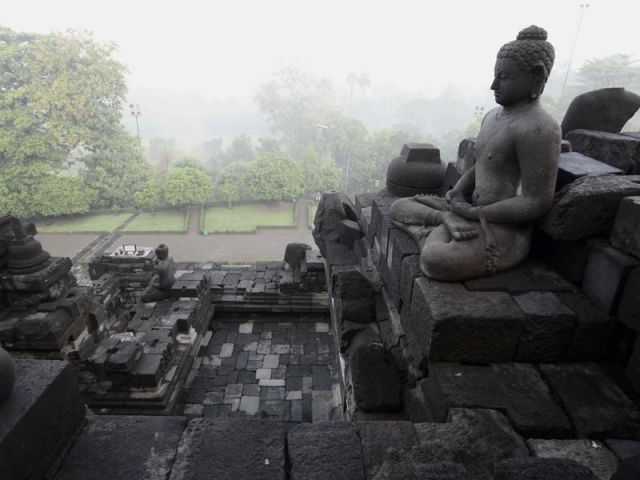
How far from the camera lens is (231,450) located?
1994 millimetres

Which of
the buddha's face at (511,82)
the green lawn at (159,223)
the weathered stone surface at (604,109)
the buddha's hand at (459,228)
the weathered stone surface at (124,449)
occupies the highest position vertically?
the buddha's face at (511,82)

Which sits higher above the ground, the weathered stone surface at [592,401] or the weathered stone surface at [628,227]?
the weathered stone surface at [628,227]

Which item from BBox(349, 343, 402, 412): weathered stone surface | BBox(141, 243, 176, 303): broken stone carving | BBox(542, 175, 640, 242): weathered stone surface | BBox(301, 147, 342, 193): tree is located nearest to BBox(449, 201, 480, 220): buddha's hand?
BBox(542, 175, 640, 242): weathered stone surface

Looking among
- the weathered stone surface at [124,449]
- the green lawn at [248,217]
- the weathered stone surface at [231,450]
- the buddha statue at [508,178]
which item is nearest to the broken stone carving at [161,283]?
the weathered stone surface at [124,449]

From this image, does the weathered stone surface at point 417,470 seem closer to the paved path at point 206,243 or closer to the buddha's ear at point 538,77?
the buddha's ear at point 538,77

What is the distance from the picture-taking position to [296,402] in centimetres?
590

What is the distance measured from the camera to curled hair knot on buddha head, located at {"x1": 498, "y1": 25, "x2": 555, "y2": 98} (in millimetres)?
2607

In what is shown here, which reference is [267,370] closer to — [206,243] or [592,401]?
[592,401]

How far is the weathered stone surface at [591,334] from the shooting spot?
2537 mm

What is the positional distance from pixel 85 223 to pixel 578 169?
80.0 feet

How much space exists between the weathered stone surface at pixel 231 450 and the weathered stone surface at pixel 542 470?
3.43ft

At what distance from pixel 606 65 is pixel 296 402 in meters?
45.4

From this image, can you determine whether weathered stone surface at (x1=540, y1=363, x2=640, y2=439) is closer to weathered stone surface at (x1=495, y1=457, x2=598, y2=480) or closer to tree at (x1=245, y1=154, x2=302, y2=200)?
weathered stone surface at (x1=495, y1=457, x2=598, y2=480)

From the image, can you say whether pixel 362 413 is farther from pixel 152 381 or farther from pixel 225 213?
pixel 225 213
